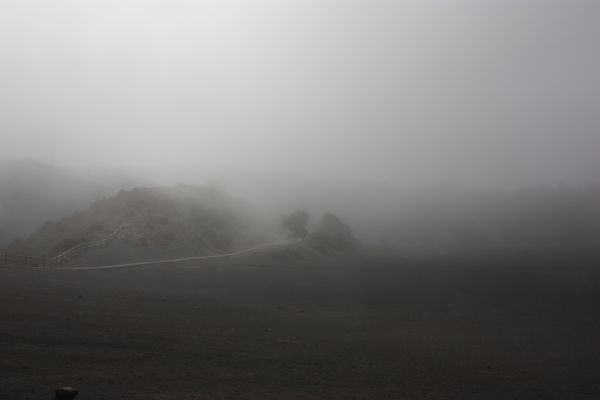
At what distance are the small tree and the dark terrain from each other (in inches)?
2431

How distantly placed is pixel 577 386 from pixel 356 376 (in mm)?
6393

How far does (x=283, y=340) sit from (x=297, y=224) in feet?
282

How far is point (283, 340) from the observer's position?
22.3m

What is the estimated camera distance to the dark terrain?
50.4 ft

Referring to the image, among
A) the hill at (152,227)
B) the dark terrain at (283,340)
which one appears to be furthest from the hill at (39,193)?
the dark terrain at (283,340)

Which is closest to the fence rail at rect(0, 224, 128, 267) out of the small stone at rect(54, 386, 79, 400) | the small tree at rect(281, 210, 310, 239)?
the small stone at rect(54, 386, 79, 400)

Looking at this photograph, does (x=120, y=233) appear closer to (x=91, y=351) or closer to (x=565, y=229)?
(x=91, y=351)

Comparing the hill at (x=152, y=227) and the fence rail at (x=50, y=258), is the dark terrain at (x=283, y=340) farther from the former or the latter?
the hill at (x=152, y=227)

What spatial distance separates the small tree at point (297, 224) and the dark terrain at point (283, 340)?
61.7 metres

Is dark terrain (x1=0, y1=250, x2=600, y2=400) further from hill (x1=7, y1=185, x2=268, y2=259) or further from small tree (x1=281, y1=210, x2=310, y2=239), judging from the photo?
small tree (x1=281, y1=210, x2=310, y2=239)

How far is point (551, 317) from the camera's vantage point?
32.4 metres

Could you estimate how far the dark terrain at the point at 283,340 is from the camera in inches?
605

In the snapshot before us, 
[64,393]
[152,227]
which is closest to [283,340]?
[64,393]

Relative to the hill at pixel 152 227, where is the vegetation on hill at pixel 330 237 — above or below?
below
